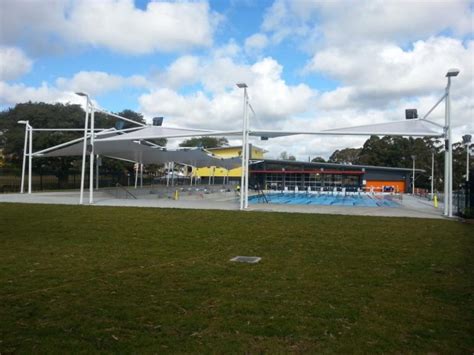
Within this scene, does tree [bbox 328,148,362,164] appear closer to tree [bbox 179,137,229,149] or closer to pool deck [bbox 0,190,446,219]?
tree [bbox 179,137,229,149]

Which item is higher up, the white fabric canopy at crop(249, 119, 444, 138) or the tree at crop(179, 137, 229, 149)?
the tree at crop(179, 137, 229, 149)

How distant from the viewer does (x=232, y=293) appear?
5426mm

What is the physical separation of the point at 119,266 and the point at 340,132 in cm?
1423

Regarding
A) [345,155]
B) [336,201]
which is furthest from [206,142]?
[336,201]

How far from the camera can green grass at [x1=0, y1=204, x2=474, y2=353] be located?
3.90 m

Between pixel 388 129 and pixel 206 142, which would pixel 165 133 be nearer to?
pixel 388 129

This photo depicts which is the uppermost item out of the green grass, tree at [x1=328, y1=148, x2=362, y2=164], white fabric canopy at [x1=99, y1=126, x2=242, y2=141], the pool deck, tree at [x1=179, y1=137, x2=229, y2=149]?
tree at [x1=179, y1=137, x2=229, y2=149]

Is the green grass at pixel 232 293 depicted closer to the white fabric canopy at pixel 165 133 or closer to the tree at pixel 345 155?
the white fabric canopy at pixel 165 133

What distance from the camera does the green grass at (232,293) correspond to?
12.8ft

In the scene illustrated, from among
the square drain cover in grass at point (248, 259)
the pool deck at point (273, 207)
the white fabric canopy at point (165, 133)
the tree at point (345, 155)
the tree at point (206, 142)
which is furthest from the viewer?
the tree at point (206, 142)

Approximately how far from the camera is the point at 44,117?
139 feet

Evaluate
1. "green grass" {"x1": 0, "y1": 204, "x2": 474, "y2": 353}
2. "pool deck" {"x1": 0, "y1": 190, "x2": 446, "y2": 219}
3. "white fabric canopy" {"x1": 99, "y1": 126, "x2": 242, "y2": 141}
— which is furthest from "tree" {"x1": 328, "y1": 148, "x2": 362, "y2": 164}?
"green grass" {"x1": 0, "y1": 204, "x2": 474, "y2": 353}

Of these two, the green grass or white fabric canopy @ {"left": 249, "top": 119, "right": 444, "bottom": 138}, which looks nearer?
the green grass

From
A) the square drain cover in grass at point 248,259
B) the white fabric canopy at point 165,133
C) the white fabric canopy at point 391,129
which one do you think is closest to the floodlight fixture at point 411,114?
the white fabric canopy at point 391,129
